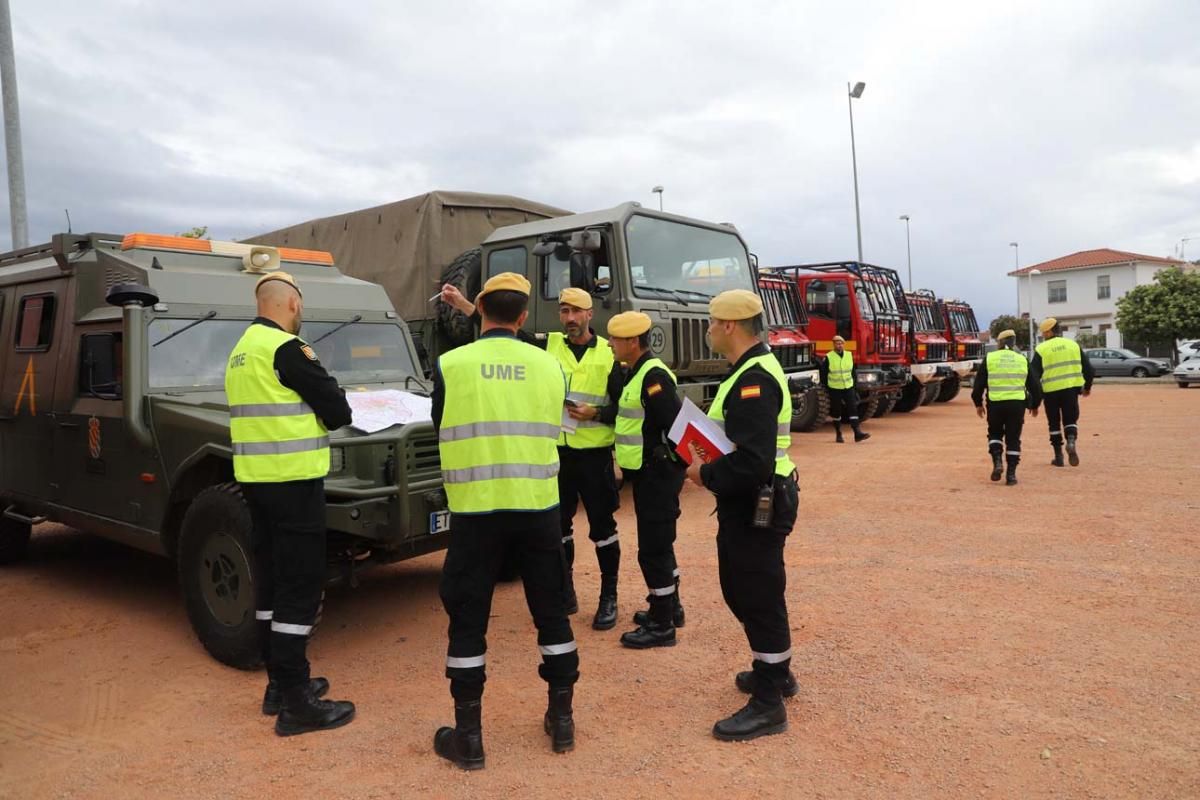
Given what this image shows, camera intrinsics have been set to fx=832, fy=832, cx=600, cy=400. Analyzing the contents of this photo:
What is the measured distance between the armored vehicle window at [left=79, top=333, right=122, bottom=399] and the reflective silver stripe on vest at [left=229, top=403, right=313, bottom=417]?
1784 mm

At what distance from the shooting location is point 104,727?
3617 millimetres

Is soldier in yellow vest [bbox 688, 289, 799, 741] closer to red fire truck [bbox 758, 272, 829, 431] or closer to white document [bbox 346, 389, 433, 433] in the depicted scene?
white document [bbox 346, 389, 433, 433]

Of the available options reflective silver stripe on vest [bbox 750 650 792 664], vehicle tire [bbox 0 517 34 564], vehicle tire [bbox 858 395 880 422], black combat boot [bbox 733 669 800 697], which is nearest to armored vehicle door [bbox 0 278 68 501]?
vehicle tire [bbox 0 517 34 564]

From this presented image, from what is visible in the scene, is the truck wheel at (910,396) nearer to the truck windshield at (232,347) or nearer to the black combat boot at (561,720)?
the truck windshield at (232,347)

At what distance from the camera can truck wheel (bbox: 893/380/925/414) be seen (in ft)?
57.1

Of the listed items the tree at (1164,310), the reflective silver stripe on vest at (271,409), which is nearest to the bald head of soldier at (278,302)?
the reflective silver stripe on vest at (271,409)

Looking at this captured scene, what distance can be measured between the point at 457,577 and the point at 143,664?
90.7 inches

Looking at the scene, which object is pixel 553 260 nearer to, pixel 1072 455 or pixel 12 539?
pixel 12 539

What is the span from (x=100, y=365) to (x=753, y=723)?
421 centimetres

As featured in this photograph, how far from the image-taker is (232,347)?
510 centimetres

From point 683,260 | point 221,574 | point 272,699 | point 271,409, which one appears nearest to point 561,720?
point 272,699

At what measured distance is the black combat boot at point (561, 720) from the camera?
3217 millimetres

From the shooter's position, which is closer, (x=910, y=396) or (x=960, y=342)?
(x=910, y=396)

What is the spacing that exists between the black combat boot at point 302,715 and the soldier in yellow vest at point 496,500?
58cm
